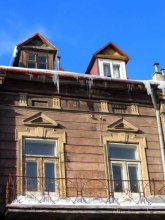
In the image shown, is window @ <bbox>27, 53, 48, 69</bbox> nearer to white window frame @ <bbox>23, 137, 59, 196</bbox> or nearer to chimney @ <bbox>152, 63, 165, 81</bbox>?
white window frame @ <bbox>23, 137, 59, 196</bbox>

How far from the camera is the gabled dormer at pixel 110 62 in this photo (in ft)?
50.7

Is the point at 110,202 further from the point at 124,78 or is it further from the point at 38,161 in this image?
the point at 124,78

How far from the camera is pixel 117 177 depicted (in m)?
13.3

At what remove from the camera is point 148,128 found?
14258 millimetres

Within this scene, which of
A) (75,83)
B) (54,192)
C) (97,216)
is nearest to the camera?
(97,216)

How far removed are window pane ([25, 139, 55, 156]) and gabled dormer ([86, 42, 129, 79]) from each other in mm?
3523

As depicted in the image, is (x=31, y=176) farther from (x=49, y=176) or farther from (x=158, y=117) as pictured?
(x=158, y=117)

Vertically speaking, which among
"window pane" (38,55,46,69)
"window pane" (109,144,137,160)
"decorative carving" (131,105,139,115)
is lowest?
"window pane" (109,144,137,160)

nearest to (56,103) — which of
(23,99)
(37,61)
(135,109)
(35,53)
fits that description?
(23,99)

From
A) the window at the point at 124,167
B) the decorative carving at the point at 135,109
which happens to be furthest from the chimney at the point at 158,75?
the window at the point at 124,167

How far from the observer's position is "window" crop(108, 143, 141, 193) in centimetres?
1310

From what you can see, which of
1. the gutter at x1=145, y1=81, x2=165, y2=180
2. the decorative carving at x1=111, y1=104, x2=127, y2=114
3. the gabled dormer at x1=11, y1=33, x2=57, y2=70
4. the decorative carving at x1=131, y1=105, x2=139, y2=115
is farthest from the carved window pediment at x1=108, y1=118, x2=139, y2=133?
the gabled dormer at x1=11, y1=33, x2=57, y2=70

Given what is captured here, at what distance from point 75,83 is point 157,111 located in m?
2.90

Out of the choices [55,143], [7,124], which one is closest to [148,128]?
[55,143]
